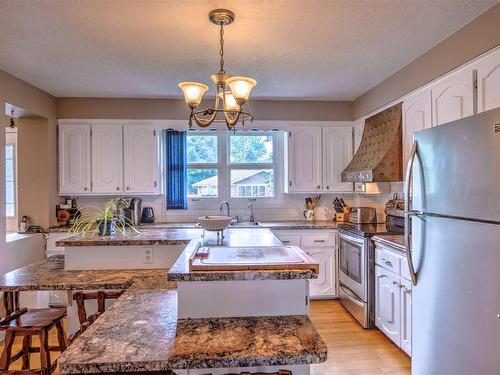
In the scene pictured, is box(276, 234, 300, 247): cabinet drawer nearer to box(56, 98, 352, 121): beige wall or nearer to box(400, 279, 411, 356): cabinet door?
box(400, 279, 411, 356): cabinet door

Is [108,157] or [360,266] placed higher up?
[108,157]

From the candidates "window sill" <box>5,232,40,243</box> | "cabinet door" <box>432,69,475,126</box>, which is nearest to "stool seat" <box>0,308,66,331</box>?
"window sill" <box>5,232,40,243</box>

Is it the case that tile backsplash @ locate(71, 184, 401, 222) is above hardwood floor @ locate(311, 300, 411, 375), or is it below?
above

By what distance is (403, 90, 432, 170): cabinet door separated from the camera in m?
2.79

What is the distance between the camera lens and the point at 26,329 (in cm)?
188

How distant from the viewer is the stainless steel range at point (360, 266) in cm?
316

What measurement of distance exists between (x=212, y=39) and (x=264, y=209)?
2567 mm

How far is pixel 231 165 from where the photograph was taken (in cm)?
464

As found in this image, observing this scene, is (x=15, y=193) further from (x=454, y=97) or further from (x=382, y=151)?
(x=454, y=97)

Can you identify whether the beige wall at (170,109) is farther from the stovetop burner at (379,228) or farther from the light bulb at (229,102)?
the light bulb at (229,102)

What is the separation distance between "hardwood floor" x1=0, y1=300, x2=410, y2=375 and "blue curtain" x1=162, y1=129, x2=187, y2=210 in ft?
6.55

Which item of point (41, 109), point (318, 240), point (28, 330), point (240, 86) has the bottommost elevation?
point (28, 330)

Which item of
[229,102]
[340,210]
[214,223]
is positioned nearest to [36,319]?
[214,223]

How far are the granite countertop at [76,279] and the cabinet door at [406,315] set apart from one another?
1.80m
